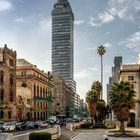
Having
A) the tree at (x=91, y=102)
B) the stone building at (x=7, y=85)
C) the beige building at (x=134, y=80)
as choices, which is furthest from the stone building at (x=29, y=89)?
the beige building at (x=134, y=80)

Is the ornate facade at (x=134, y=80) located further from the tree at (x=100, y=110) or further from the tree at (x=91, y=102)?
the tree at (x=100, y=110)

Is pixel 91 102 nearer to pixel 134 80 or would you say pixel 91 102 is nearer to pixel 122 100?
pixel 134 80

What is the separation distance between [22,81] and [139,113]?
54706mm

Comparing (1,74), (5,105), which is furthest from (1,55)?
(5,105)

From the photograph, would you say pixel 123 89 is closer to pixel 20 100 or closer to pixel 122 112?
pixel 122 112

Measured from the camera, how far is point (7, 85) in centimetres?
10506

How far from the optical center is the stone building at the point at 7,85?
10088 centimetres

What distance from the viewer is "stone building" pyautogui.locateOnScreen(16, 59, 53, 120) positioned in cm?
12346

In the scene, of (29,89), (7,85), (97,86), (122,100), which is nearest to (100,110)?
(97,86)

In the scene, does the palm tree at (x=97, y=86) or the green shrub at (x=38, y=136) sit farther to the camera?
the palm tree at (x=97, y=86)

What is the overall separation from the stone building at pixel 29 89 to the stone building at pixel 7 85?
829 centimetres

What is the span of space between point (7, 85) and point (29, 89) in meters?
24.3

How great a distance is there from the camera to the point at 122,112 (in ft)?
202

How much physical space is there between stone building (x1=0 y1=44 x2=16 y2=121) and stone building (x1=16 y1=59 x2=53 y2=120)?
326 inches
